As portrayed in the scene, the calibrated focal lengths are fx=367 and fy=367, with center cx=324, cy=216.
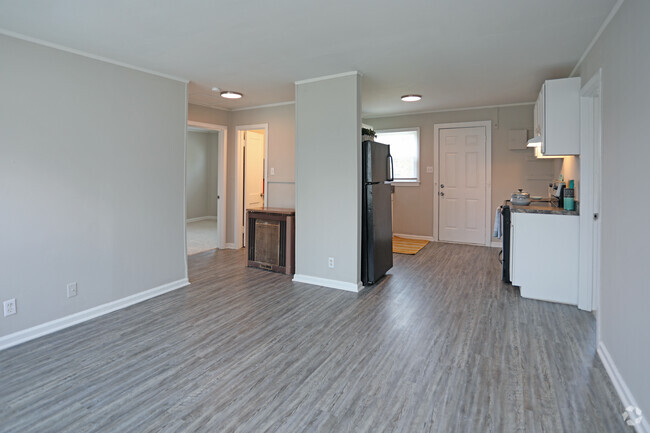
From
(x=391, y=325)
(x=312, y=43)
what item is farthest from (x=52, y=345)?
(x=312, y=43)

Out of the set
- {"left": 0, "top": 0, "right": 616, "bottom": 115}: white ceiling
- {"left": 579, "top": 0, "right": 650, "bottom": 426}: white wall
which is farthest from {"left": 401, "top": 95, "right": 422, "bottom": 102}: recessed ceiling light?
{"left": 579, "top": 0, "right": 650, "bottom": 426}: white wall

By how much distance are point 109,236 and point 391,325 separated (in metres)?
2.77

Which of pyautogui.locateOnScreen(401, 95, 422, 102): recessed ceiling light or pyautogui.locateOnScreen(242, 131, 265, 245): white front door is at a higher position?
pyautogui.locateOnScreen(401, 95, 422, 102): recessed ceiling light

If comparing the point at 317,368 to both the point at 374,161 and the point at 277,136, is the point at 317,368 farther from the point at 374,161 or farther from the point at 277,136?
the point at 277,136

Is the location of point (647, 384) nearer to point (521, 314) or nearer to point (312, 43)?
point (521, 314)

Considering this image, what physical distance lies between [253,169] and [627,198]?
18.0ft

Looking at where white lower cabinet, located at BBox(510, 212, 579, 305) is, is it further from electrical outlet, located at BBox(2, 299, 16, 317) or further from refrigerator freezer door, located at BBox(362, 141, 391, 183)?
electrical outlet, located at BBox(2, 299, 16, 317)

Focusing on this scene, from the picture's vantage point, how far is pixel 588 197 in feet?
11.1

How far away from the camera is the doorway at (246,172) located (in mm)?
6332

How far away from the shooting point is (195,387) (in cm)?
223

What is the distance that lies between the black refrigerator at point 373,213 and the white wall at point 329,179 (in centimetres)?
14

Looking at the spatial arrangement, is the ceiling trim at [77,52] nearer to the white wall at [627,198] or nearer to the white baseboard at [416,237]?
the white wall at [627,198]

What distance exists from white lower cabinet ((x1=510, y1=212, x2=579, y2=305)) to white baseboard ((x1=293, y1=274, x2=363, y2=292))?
5.52 ft

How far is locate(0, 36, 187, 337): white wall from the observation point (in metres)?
2.85
